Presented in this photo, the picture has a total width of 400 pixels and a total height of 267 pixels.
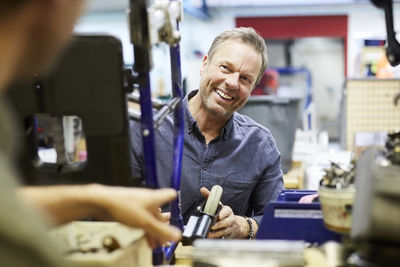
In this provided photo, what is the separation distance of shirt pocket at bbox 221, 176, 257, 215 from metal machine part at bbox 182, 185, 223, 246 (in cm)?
50

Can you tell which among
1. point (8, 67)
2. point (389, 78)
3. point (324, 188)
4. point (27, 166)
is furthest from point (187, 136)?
point (389, 78)

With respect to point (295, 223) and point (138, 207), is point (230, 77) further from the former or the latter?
point (138, 207)

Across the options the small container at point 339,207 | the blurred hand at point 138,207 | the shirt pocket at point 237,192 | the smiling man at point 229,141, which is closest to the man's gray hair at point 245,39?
the smiling man at point 229,141

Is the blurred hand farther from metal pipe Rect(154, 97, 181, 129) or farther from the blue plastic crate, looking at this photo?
the blue plastic crate

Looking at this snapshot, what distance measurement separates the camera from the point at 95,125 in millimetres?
1122

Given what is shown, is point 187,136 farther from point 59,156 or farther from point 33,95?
point 33,95

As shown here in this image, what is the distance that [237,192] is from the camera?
78.4 inches

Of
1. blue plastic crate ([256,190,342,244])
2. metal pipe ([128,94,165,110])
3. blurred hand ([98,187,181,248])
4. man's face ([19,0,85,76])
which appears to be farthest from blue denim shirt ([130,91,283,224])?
man's face ([19,0,85,76])

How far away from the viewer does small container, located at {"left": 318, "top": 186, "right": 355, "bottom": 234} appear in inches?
39.0

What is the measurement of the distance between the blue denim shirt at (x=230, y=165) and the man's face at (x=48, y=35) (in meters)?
1.32

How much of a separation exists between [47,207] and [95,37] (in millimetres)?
511

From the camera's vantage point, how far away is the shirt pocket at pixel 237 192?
1.97 metres

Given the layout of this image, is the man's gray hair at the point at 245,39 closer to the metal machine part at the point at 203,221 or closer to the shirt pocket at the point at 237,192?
the shirt pocket at the point at 237,192

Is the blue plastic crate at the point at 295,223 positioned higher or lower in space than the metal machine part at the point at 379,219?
lower
